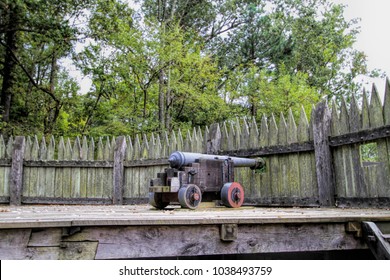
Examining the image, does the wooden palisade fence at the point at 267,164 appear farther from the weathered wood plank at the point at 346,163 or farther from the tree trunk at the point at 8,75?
the tree trunk at the point at 8,75

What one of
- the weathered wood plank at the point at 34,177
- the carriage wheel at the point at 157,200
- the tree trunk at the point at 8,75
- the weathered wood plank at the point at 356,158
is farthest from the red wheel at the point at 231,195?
the tree trunk at the point at 8,75

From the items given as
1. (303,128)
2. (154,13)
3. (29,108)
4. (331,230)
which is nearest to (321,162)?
(303,128)

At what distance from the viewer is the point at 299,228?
3.52 m

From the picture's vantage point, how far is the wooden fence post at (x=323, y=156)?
596 centimetres

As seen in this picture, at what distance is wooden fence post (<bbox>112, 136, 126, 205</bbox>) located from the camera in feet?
30.1

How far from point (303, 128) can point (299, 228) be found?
321cm

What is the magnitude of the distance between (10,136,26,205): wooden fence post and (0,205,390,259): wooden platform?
266 inches

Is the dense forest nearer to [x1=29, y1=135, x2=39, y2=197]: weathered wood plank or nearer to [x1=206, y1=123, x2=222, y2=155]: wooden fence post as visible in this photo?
[x1=29, y1=135, x2=39, y2=197]: weathered wood plank

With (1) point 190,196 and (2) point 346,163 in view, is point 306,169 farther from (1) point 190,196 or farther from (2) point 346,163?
(1) point 190,196

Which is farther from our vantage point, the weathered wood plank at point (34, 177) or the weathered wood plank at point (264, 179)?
the weathered wood plank at point (34, 177)

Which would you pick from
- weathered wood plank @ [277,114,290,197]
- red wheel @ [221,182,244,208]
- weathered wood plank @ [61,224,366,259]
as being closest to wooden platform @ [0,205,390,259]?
weathered wood plank @ [61,224,366,259]

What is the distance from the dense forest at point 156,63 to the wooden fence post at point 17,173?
3.42 meters

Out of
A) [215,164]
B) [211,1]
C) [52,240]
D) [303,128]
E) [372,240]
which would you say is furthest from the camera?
[211,1]
